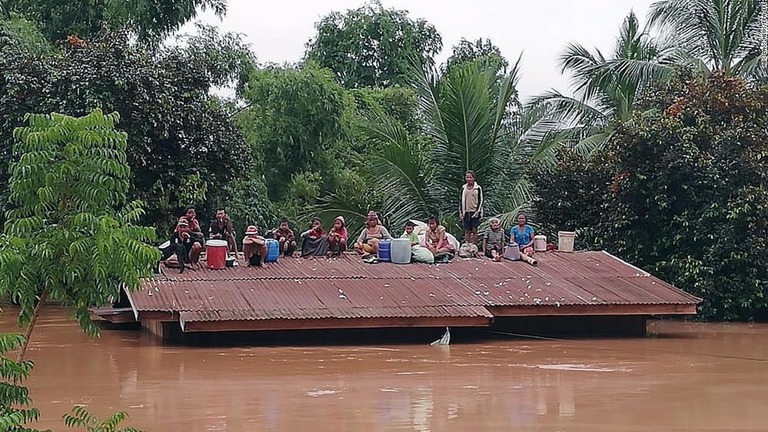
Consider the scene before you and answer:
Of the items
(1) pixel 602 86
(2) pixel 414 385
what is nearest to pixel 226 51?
(1) pixel 602 86

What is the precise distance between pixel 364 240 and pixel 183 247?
3057mm

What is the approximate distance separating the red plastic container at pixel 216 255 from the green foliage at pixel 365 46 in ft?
62.2

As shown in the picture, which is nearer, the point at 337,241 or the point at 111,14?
the point at 337,241

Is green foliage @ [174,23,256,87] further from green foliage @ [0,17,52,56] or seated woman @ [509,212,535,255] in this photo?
seated woman @ [509,212,535,255]

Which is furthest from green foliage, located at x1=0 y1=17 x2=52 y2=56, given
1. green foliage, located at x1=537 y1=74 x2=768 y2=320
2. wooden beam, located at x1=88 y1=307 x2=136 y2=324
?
green foliage, located at x1=537 y1=74 x2=768 y2=320

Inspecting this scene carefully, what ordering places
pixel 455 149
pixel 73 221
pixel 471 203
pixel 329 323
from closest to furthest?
pixel 73 221 → pixel 329 323 → pixel 471 203 → pixel 455 149

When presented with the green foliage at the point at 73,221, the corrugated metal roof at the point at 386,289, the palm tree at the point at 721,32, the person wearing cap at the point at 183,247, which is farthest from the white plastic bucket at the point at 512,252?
the green foliage at the point at 73,221

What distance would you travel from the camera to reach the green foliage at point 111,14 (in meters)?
21.0

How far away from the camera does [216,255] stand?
47.3 feet

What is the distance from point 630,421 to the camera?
842 cm

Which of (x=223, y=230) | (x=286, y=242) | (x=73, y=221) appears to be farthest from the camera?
(x=286, y=242)

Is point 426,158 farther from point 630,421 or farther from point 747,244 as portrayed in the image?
point 630,421

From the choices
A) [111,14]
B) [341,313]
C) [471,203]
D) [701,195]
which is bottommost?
[341,313]

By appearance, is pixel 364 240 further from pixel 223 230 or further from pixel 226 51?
pixel 226 51
